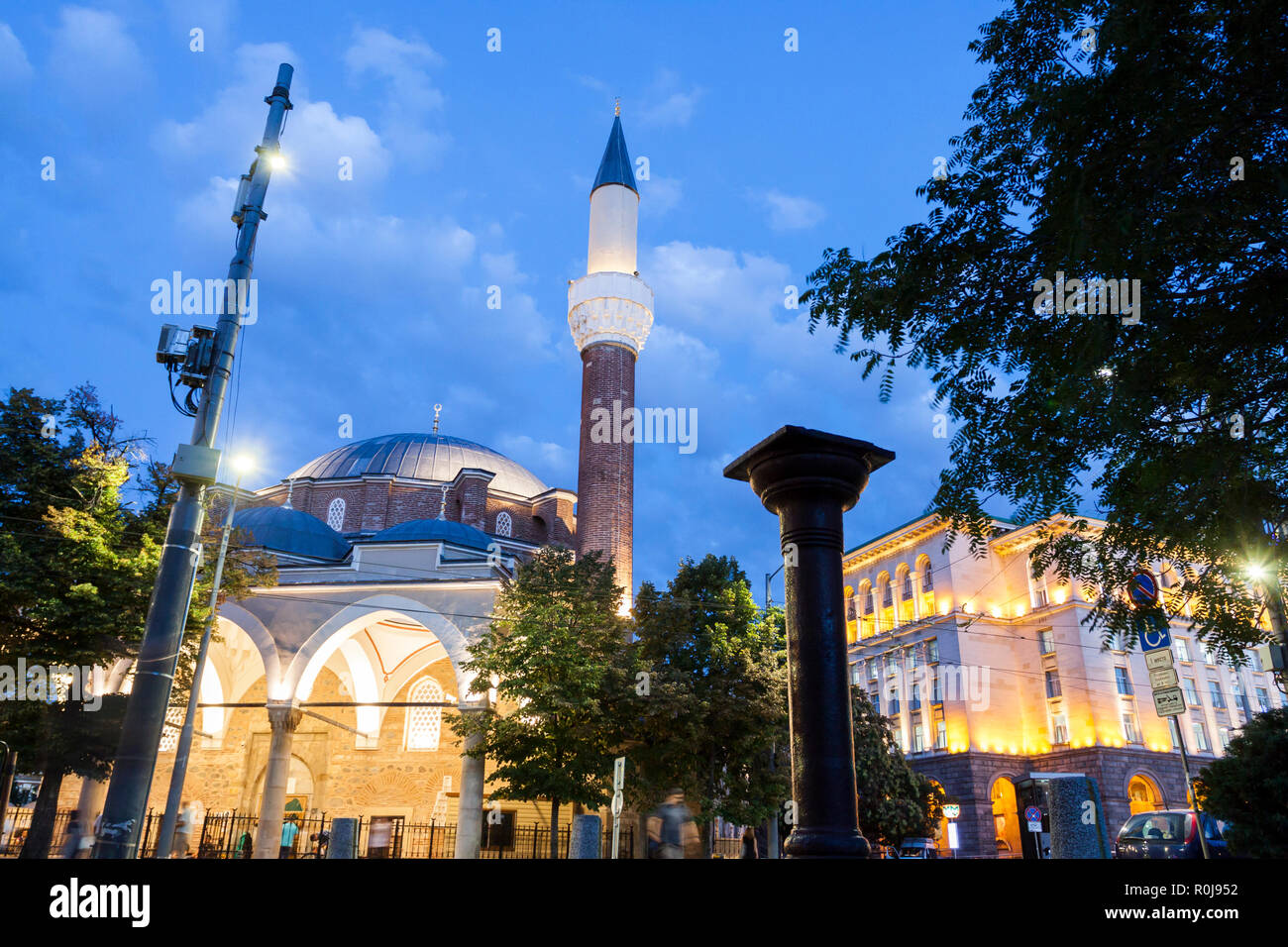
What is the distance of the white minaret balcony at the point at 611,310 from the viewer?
102ft

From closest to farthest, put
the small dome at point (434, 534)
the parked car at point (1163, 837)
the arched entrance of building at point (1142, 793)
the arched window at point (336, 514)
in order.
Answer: the parked car at point (1163, 837) → the small dome at point (434, 534) → the arched entrance of building at point (1142, 793) → the arched window at point (336, 514)


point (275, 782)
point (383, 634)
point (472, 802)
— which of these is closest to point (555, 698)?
point (472, 802)

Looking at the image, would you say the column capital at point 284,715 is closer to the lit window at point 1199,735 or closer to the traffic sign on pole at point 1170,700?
the traffic sign on pole at point 1170,700

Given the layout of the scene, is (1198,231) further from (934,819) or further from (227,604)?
(934,819)

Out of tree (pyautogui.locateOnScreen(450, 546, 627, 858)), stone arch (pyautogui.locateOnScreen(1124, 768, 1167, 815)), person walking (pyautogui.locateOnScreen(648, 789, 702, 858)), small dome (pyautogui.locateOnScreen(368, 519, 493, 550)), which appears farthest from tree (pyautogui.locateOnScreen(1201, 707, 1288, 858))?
stone arch (pyautogui.locateOnScreen(1124, 768, 1167, 815))

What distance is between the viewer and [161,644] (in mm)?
7828

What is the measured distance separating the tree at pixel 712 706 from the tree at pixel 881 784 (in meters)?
3.80

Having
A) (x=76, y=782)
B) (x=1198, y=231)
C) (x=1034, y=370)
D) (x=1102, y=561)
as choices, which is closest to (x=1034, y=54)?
(x=1198, y=231)

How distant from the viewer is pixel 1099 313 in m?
5.19

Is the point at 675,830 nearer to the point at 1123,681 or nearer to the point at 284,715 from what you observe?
the point at 284,715

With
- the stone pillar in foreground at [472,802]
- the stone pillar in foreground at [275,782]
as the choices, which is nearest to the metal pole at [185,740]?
the stone pillar in foreground at [275,782]

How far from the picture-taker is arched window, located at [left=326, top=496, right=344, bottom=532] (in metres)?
38.4

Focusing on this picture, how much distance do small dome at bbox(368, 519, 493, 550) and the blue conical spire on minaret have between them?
44.8ft

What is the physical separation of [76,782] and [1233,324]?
34075 mm
